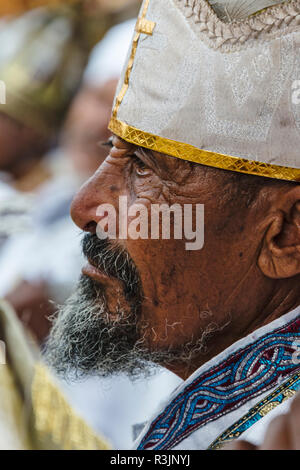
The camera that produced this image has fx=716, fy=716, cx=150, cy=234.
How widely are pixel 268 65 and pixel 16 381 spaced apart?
4.89 feet

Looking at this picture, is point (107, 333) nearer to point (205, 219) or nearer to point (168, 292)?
point (168, 292)

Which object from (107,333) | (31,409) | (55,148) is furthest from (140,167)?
(55,148)

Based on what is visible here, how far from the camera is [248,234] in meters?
1.75

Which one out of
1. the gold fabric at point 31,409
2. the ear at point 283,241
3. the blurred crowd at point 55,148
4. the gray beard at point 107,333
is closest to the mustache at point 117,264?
the gray beard at point 107,333

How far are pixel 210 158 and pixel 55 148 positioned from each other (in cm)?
349

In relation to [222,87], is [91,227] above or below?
below

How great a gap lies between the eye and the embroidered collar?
478 millimetres

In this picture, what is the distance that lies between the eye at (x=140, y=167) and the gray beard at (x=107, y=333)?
199mm

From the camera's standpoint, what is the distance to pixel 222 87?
→ 1.65 metres

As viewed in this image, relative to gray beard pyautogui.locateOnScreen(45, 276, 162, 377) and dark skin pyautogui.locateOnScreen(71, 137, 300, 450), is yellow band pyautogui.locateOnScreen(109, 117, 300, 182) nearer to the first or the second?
dark skin pyautogui.locateOnScreen(71, 137, 300, 450)

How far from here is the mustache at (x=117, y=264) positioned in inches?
71.1

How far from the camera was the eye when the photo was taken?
5.87 feet
